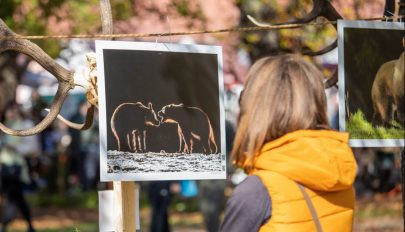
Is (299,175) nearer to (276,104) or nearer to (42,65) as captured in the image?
(276,104)

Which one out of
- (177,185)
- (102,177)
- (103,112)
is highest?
(103,112)

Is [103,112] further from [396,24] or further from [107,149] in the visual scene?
[396,24]

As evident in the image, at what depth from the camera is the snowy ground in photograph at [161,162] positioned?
15.7ft

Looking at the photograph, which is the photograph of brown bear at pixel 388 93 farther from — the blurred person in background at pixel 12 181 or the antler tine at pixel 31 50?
the blurred person in background at pixel 12 181

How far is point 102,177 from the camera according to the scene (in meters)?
4.70

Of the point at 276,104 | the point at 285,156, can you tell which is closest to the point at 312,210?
the point at 285,156

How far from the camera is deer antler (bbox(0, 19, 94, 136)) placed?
5109 mm

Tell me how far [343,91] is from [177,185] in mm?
16718

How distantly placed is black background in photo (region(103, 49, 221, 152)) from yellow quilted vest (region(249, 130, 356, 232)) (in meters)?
1.81

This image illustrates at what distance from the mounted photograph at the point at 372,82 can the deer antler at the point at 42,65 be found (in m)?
1.55

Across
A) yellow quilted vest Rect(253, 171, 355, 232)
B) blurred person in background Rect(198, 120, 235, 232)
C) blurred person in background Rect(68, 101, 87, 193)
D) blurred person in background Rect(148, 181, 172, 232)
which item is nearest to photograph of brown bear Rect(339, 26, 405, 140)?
yellow quilted vest Rect(253, 171, 355, 232)

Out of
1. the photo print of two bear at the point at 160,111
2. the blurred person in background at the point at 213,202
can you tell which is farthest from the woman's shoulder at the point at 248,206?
the blurred person in background at the point at 213,202

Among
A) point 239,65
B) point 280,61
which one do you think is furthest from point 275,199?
point 239,65

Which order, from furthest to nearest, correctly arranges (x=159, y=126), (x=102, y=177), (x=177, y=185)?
(x=177, y=185)
(x=159, y=126)
(x=102, y=177)
